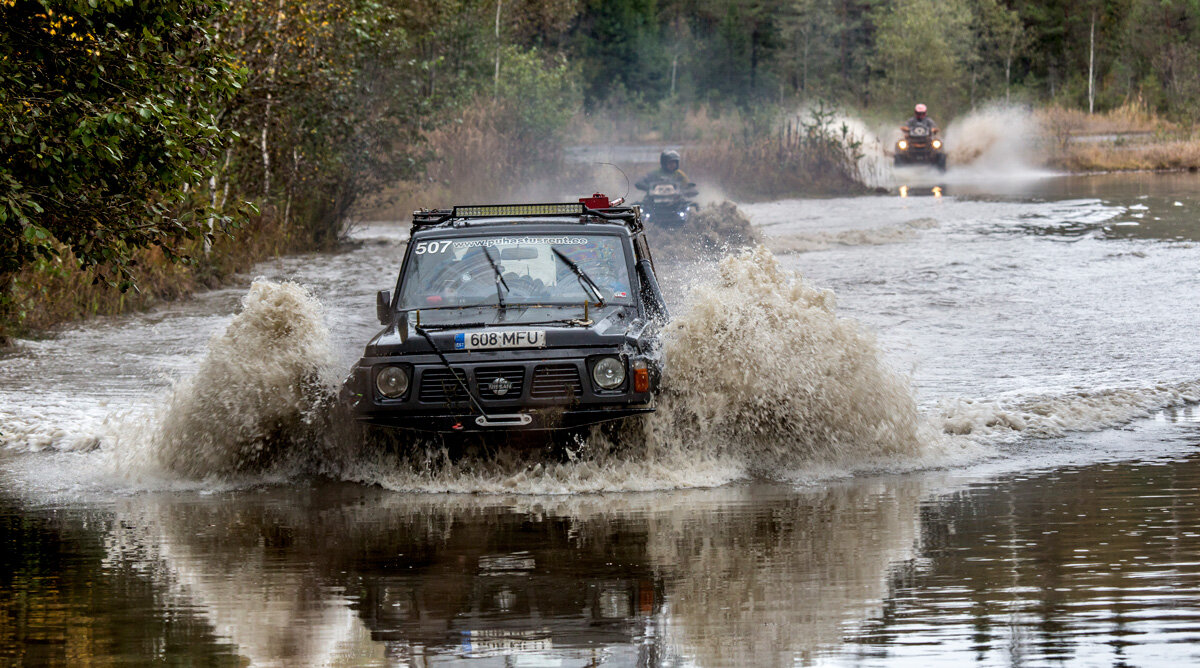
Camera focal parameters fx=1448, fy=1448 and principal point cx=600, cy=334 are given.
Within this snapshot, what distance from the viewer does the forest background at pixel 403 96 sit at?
9.09m

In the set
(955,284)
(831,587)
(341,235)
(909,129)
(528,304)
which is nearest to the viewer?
(831,587)

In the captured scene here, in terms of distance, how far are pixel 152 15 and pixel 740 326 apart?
14.3ft

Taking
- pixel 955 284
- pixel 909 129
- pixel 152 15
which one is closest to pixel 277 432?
pixel 152 15

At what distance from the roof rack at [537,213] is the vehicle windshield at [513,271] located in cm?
34

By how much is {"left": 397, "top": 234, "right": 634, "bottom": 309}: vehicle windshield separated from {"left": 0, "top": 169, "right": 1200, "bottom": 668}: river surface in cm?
65

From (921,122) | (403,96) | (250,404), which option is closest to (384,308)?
(250,404)

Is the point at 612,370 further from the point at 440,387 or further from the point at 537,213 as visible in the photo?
the point at 537,213

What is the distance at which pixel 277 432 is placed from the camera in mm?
9500

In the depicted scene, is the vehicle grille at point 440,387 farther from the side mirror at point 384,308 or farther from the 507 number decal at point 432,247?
the 507 number decal at point 432,247

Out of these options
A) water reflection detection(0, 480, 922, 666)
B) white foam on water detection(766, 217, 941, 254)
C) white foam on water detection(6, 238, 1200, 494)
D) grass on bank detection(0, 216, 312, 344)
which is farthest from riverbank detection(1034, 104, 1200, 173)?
water reflection detection(0, 480, 922, 666)

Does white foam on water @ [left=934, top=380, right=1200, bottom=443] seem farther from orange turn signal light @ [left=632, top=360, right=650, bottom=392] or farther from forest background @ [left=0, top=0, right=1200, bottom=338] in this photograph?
forest background @ [left=0, top=0, right=1200, bottom=338]

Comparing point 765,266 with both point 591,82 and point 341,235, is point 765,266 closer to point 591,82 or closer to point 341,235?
point 341,235

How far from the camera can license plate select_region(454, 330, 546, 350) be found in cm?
849

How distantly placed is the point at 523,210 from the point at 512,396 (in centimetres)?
228
